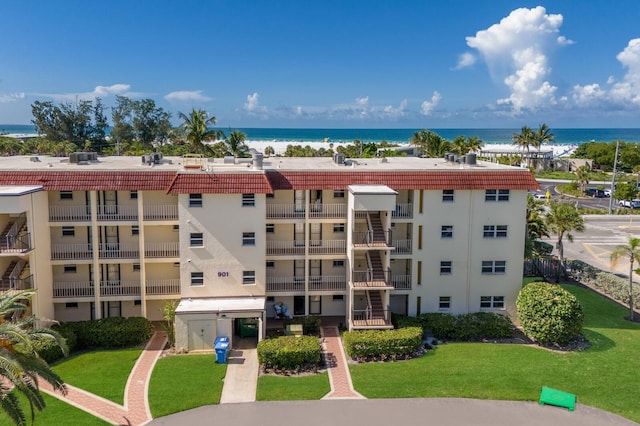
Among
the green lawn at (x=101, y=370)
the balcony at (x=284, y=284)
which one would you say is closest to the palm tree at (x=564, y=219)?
the balcony at (x=284, y=284)

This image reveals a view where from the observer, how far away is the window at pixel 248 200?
99.4 feet

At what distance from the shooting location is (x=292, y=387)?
2438 centimetres

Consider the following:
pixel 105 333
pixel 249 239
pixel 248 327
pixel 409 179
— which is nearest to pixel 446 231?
pixel 409 179

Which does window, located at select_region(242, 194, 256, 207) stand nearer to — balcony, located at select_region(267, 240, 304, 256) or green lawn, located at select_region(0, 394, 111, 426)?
balcony, located at select_region(267, 240, 304, 256)

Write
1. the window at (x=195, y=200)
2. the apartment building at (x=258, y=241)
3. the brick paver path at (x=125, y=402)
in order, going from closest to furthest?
the brick paver path at (x=125, y=402) < the apartment building at (x=258, y=241) < the window at (x=195, y=200)

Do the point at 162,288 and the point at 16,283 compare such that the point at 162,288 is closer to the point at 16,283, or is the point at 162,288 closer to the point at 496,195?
the point at 16,283

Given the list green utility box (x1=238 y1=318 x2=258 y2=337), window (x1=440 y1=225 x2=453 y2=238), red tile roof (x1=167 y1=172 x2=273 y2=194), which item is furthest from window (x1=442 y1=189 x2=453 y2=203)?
green utility box (x1=238 y1=318 x2=258 y2=337)

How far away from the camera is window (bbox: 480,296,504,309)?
108ft

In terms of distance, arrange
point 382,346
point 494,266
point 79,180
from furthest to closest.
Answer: point 494,266, point 79,180, point 382,346

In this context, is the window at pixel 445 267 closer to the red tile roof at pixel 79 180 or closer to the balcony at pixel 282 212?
the balcony at pixel 282 212

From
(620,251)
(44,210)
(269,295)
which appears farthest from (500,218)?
(44,210)

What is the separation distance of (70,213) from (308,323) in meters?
15.5

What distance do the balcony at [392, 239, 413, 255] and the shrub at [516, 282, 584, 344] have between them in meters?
7.29

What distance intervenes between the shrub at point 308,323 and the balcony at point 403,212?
26.3 feet
